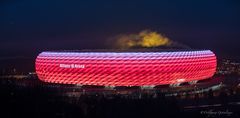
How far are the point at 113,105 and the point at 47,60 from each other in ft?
107

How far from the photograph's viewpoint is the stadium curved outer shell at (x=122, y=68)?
55531 mm

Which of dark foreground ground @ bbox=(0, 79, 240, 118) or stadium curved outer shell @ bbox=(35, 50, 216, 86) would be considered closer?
dark foreground ground @ bbox=(0, 79, 240, 118)

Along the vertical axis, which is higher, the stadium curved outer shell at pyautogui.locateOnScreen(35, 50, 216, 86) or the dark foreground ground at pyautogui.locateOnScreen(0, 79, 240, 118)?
the stadium curved outer shell at pyautogui.locateOnScreen(35, 50, 216, 86)

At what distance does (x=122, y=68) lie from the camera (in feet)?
183

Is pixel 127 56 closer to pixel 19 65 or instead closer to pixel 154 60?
pixel 154 60

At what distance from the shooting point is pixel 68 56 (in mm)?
58875

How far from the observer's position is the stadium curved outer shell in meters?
55.5

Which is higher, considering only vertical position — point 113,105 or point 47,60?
point 47,60

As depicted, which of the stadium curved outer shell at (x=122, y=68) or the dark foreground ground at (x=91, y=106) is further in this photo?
the stadium curved outer shell at (x=122, y=68)

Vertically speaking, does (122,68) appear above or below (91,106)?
above

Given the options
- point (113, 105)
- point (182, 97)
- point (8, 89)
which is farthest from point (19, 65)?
point (8, 89)

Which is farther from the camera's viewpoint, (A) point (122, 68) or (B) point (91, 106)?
(A) point (122, 68)

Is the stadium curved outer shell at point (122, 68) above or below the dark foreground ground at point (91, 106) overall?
above

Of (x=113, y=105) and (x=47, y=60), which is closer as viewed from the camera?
(x=113, y=105)
